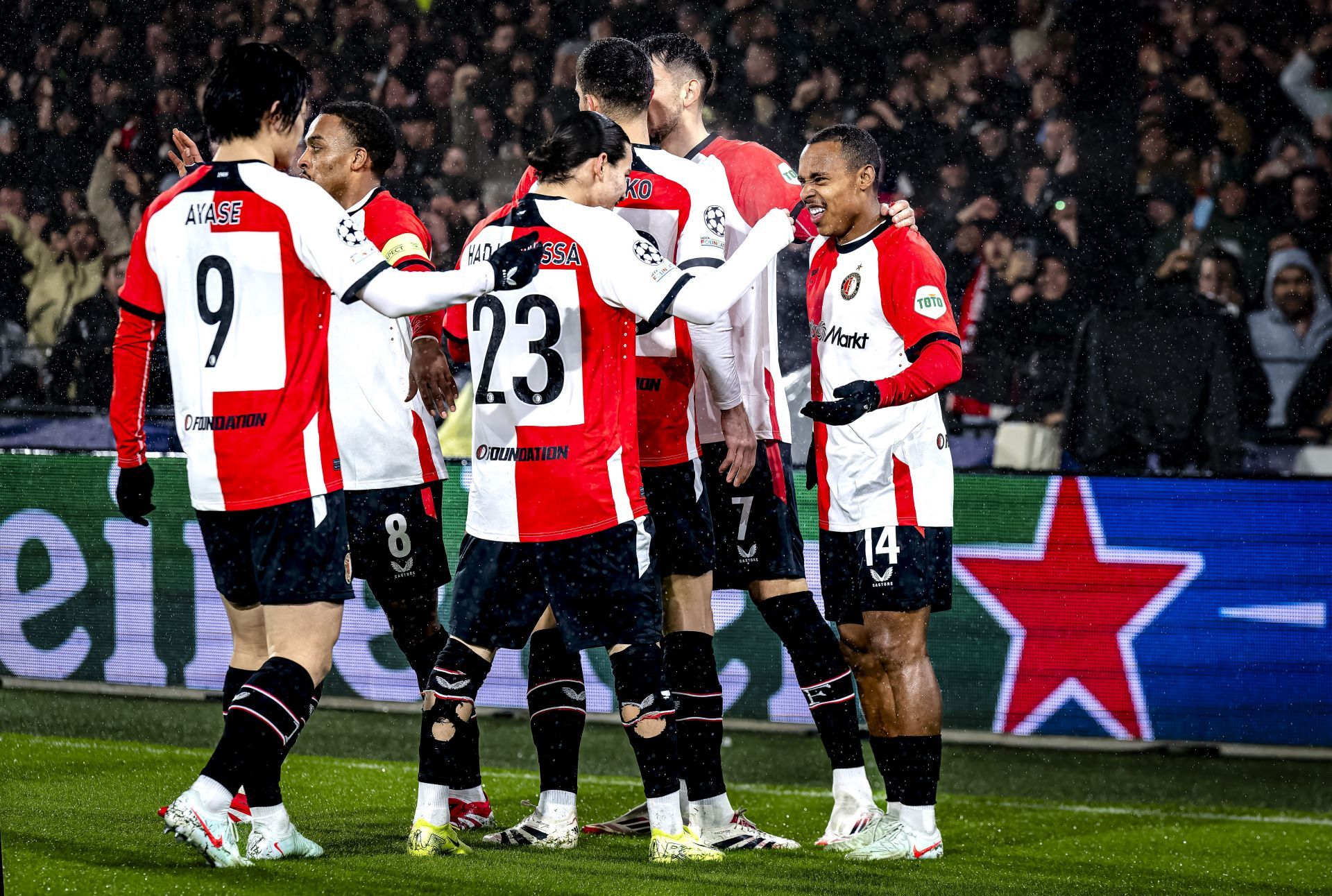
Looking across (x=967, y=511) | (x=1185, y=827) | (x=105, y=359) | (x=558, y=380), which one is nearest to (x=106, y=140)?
(x=105, y=359)

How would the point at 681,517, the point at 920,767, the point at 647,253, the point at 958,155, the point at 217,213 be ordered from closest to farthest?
1. the point at 217,213
2. the point at 647,253
3. the point at 920,767
4. the point at 681,517
5. the point at 958,155

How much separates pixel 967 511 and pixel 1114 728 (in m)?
0.98

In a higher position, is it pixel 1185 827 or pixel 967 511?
pixel 967 511

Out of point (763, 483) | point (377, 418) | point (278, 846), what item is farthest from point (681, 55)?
point (278, 846)

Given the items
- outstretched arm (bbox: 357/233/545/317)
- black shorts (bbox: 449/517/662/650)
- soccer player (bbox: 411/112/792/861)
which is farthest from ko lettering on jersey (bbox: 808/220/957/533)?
outstretched arm (bbox: 357/233/545/317)

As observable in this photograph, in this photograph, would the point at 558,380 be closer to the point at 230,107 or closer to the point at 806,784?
the point at 230,107

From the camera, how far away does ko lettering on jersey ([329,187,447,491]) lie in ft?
13.8

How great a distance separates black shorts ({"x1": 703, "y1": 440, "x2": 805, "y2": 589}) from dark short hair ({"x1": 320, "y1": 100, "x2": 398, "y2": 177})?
127 centimetres

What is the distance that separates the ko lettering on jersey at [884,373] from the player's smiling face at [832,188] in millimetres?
76

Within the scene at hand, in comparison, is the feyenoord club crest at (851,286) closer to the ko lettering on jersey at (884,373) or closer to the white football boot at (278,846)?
the ko lettering on jersey at (884,373)

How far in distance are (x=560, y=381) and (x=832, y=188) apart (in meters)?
1.02

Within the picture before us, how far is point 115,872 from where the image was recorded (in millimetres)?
3484

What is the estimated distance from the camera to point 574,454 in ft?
11.7

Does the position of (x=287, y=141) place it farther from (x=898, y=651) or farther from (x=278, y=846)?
(x=898, y=651)
